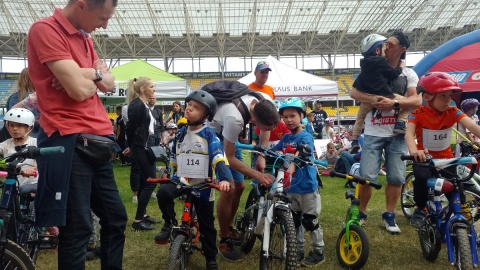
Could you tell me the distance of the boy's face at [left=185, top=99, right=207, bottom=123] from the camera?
3.27 meters

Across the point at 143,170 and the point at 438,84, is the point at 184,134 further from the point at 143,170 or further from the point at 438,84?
the point at 438,84

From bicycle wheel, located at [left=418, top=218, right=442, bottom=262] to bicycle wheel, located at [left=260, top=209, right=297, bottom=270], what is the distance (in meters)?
1.33

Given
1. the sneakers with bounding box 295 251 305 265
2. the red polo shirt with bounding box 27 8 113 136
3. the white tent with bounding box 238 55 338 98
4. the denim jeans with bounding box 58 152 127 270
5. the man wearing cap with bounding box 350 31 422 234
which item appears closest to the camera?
the red polo shirt with bounding box 27 8 113 136

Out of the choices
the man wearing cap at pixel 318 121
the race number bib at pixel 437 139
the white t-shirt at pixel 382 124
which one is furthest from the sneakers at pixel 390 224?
the man wearing cap at pixel 318 121

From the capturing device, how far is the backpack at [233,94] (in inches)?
134

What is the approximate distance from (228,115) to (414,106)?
2.29 metres

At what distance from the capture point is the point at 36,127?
4.22 m

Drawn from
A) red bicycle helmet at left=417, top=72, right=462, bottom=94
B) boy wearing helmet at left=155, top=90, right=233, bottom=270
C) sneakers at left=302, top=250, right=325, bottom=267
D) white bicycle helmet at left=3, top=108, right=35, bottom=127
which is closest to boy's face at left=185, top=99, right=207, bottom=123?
boy wearing helmet at left=155, top=90, right=233, bottom=270

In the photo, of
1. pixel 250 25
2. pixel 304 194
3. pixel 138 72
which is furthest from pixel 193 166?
pixel 250 25

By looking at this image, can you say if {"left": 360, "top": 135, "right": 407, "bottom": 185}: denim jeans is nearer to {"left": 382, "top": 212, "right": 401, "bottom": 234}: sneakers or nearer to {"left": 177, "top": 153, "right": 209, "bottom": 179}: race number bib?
{"left": 382, "top": 212, "right": 401, "bottom": 234}: sneakers

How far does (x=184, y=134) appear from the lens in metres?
3.44

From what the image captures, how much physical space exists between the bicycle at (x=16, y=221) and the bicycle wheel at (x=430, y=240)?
3.03m

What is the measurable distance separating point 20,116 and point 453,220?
3.78m

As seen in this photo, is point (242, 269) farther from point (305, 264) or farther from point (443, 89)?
point (443, 89)
